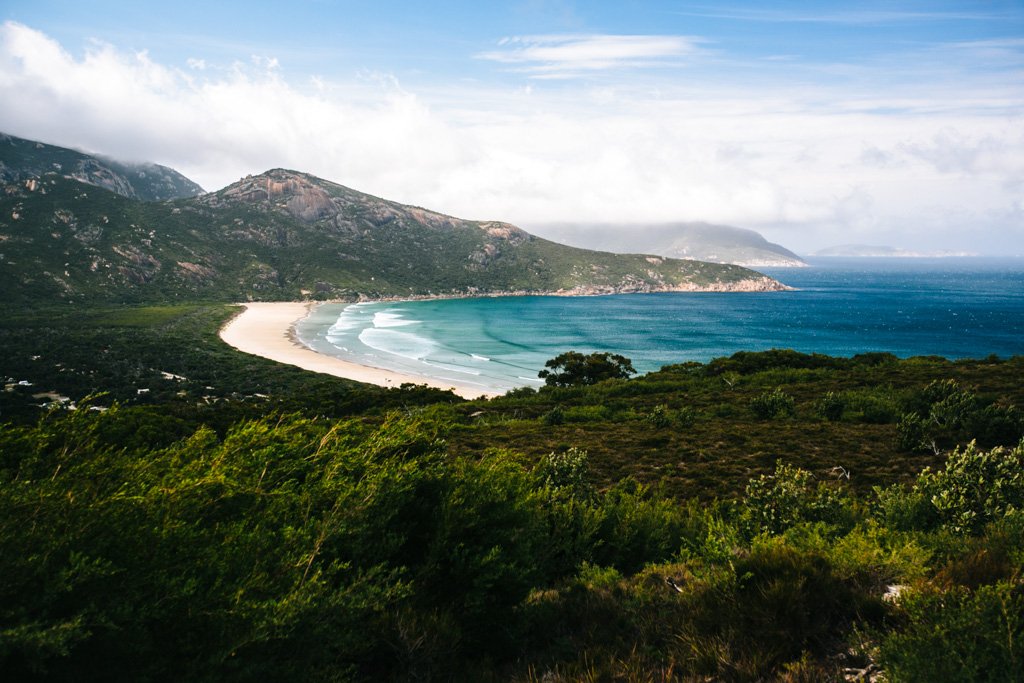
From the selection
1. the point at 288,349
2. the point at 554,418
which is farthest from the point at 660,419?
the point at 288,349

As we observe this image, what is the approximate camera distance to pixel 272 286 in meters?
182

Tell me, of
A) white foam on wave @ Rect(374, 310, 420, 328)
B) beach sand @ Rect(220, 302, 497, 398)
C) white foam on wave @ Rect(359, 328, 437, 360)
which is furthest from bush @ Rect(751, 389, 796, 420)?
white foam on wave @ Rect(374, 310, 420, 328)

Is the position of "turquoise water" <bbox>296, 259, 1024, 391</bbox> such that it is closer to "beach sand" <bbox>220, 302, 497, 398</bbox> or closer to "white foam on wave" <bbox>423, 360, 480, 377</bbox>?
"white foam on wave" <bbox>423, 360, 480, 377</bbox>

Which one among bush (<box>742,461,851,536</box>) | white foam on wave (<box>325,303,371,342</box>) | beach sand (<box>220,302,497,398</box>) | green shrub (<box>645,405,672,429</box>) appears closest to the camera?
bush (<box>742,461,851,536</box>)

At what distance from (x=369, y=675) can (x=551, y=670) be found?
6.66 feet

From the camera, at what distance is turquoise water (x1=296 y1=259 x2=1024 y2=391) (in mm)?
85188

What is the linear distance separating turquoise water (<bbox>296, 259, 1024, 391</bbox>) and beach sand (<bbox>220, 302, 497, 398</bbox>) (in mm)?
3400

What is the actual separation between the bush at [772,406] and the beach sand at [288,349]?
102 feet

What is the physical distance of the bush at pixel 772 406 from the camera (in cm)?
2580

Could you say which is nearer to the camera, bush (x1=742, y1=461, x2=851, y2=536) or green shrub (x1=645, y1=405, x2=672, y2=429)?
bush (x1=742, y1=461, x2=851, y2=536)

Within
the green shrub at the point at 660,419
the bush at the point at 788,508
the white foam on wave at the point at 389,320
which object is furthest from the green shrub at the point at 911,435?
the white foam on wave at the point at 389,320

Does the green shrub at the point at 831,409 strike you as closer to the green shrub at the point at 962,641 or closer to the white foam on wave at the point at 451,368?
the green shrub at the point at 962,641

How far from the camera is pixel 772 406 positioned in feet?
86.0

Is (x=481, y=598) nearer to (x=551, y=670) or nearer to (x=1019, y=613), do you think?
(x=551, y=670)
